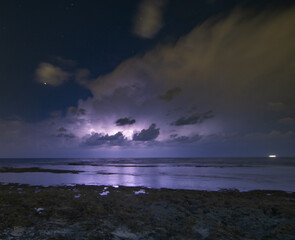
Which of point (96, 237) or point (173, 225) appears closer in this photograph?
point (96, 237)

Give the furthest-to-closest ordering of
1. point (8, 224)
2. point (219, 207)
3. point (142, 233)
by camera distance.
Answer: point (219, 207)
point (8, 224)
point (142, 233)

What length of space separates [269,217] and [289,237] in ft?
9.57

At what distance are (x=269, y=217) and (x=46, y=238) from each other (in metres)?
12.5

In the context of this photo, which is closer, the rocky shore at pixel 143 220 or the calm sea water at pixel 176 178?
the rocky shore at pixel 143 220

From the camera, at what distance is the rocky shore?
8602mm

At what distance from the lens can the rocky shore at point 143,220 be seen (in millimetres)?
8602

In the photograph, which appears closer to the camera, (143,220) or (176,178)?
(143,220)

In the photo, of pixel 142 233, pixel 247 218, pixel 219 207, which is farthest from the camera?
pixel 219 207

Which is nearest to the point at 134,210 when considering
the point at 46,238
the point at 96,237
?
the point at 96,237

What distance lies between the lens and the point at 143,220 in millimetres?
10422

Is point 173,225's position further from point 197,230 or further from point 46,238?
point 46,238

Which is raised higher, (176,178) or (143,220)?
(143,220)

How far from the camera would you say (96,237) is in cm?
823

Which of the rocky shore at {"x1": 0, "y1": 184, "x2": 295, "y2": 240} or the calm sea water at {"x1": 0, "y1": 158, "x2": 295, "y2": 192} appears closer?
the rocky shore at {"x1": 0, "y1": 184, "x2": 295, "y2": 240}
